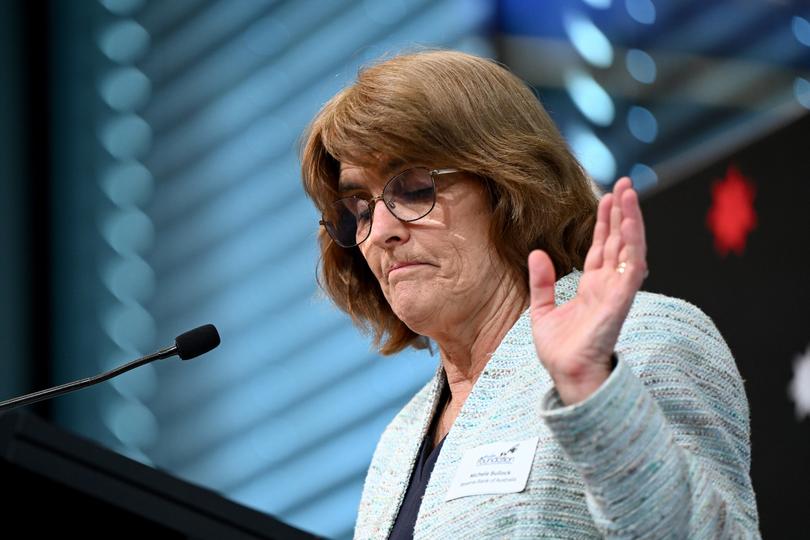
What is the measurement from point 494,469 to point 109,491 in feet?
1.60

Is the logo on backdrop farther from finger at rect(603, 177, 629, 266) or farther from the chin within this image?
finger at rect(603, 177, 629, 266)

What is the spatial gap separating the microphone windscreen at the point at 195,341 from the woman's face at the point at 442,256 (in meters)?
0.29

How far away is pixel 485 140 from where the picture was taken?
180cm

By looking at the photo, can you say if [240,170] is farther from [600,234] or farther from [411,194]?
[600,234]

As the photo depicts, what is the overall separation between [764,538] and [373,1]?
240cm

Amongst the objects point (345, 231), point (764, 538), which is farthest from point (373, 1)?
point (764, 538)

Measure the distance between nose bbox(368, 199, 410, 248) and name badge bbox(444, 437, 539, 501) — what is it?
39 cm

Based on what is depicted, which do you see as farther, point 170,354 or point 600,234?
point 170,354

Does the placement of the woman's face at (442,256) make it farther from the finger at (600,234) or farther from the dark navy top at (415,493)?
the finger at (600,234)

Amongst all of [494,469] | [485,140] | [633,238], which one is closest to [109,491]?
[494,469]

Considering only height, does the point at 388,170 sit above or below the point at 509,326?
above

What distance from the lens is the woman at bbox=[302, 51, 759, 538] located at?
47.8 inches

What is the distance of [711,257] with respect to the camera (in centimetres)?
218

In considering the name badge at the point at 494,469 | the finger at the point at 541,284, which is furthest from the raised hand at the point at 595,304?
the name badge at the point at 494,469
